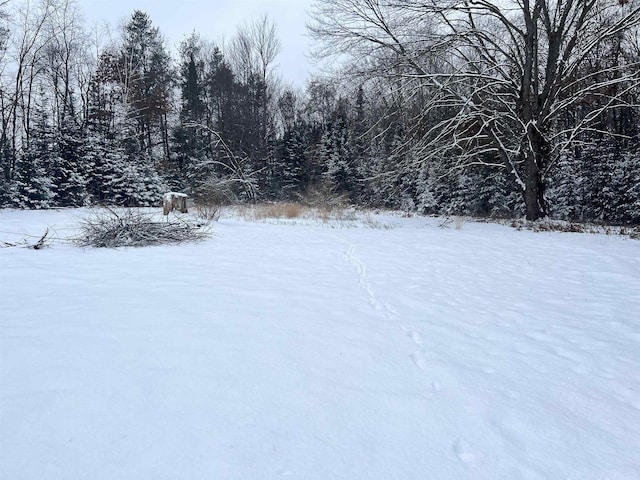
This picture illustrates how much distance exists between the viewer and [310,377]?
6.53 feet

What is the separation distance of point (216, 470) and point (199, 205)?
12.1 meters

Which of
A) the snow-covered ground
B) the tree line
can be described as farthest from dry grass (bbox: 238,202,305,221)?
the snow-covered ground

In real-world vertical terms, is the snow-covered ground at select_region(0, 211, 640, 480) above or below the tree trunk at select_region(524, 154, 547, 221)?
below

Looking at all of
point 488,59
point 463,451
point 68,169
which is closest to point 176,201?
point 68,169

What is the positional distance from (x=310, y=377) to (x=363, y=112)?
13559mm

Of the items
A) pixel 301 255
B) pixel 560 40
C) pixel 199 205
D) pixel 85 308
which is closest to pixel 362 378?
pixel 85 308

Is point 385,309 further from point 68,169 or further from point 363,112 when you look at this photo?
point 68,169

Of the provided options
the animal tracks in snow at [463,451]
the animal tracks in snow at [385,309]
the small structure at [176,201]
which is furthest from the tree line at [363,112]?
the animal tracks in snow at [463,451]

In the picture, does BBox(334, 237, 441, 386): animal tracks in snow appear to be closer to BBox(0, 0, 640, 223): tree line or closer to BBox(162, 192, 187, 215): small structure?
BBox(0, 0, 640, 223): tree line

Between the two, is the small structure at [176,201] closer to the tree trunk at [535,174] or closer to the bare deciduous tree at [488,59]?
the bare deciduous tree at [488,59]

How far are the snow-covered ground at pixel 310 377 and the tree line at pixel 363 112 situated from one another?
8.33 meters

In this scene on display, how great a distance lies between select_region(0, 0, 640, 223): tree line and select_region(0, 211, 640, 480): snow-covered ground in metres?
8.33

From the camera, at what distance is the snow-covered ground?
4.57ft

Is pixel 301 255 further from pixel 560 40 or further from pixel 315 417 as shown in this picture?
pixel 560 40
